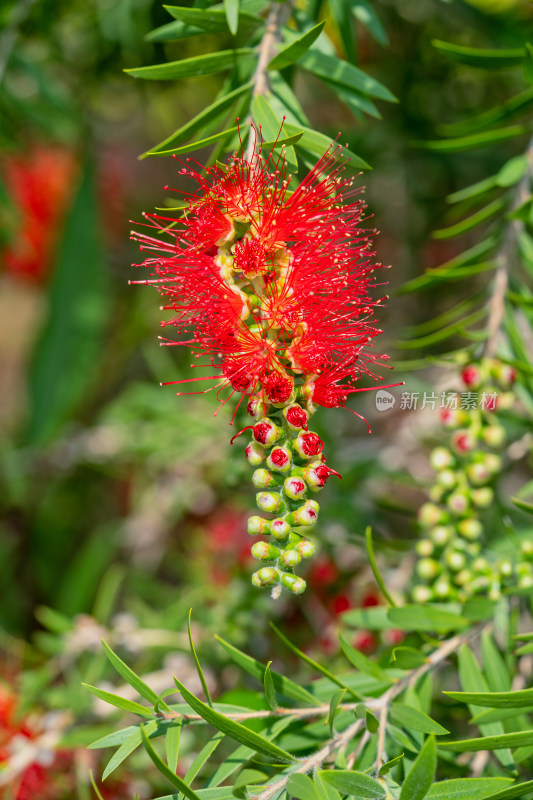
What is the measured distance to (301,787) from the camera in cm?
75

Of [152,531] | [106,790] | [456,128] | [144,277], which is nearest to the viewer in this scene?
[456,128]

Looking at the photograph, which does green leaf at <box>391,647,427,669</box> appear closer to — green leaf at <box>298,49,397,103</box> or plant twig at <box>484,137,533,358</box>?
plant twig at <box>484,137,533,358</box>

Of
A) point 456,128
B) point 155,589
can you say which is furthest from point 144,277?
point 456,128

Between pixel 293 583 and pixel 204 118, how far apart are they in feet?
2.22

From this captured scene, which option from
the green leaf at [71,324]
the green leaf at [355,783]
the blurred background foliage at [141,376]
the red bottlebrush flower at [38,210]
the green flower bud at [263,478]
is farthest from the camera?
the red bottlebrush flower at [38,210]

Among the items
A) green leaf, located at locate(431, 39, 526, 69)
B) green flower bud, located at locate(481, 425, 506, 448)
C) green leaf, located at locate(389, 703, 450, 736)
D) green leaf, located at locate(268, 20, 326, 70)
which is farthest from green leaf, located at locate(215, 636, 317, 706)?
green leaf, located at locate(431, 39, 526, 69)

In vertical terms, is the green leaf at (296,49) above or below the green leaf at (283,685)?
above

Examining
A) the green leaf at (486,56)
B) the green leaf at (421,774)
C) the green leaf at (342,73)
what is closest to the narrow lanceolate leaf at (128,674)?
the green leaf at (421,774)

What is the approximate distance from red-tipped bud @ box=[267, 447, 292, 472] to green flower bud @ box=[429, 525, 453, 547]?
1.57ft

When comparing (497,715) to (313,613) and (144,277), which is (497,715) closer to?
(313,613)

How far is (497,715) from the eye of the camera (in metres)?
0.93

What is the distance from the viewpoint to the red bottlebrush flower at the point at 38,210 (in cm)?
282

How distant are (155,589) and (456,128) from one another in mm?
1876

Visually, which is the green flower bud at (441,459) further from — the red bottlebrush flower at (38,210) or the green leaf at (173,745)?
the red bottlebrush flower at (38,210)
